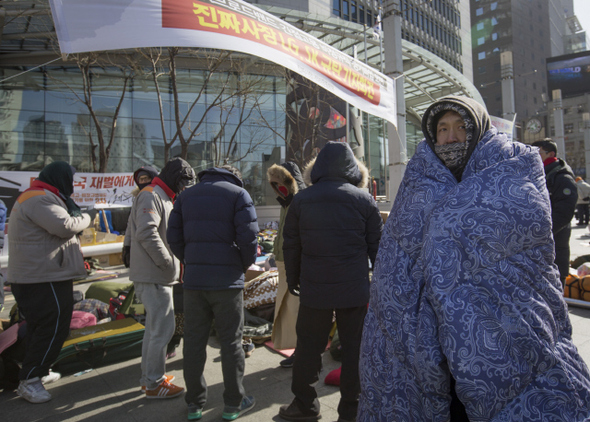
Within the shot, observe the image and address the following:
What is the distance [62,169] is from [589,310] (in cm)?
653

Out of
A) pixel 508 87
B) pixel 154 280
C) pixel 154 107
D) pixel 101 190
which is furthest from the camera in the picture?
pixel 154 107

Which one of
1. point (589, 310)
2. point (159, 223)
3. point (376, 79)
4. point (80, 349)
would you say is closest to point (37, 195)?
point (159, 223)

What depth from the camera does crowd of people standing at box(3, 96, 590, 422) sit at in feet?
4.25

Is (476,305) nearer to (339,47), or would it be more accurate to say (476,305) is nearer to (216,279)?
(216,279)

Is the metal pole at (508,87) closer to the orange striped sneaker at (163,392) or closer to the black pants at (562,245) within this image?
the black pants at (562,245)

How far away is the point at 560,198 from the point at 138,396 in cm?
444

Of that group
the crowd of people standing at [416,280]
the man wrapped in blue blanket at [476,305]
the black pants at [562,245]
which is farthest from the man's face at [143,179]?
the black pants at [562,245]

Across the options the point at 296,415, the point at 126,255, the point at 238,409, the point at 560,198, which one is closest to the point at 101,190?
the point at 126,255

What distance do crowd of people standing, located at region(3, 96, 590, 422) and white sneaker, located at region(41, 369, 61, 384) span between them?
37 centimetres

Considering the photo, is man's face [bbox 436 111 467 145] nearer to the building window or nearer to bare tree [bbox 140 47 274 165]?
bare tree [bbox 140 47 274 165]

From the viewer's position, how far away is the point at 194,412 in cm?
296

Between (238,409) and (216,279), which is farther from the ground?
(216,279)

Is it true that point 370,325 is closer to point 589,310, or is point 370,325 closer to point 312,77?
point 312,77

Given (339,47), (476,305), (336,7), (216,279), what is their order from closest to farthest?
(476,305) < (216,279) < (339,47) < (336,7)
